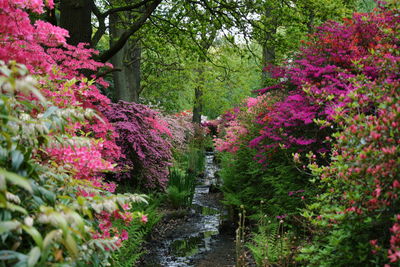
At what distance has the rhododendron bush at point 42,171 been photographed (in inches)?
48.4

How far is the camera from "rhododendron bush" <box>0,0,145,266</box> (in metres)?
1.23

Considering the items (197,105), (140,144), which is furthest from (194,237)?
(197,105)

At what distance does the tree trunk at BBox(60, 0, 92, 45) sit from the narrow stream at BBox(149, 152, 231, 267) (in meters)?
3.34

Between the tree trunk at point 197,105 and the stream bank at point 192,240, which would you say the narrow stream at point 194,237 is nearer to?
the stream bank at point 192,240

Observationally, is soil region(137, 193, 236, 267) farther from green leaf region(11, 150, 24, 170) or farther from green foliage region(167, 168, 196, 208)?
green leaf region(11, 150, 24, 170)

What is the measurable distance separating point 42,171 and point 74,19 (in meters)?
3.95

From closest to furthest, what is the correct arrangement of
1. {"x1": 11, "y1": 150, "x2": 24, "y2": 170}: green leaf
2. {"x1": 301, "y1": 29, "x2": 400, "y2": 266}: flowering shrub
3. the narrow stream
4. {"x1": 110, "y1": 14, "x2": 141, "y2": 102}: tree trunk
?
{"x1": 11, "y1": 150, "x2": 24, "y2": 170}: green leaf, {"x1": 301, "y1": 29, "x2": 400, "y2": 266}: flowering shrub, the narrow stream, {"x1": 110, "y1": 14, "x2": 141, "y2": 102}: tree trunk

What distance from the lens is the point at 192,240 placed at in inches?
225

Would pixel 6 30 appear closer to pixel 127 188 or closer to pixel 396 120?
pixel 396 120

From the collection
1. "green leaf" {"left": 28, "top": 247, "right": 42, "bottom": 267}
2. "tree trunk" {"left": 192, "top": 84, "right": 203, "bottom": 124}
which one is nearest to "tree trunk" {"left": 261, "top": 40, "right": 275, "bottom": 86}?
"green leaf" {"left": 28, "top": 247, "right": 42, "bottom": 267}

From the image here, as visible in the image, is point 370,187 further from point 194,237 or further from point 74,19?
point 74,19

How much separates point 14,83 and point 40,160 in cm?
117

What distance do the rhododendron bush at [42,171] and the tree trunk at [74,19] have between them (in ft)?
7.47

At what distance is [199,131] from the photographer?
16.1 meters
